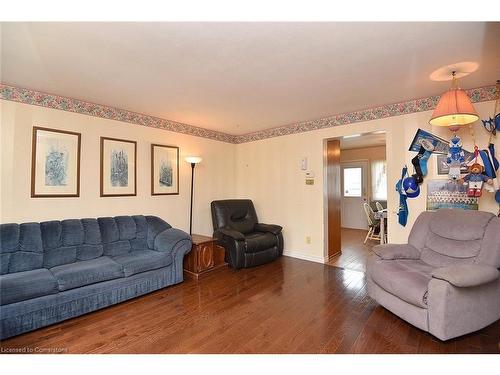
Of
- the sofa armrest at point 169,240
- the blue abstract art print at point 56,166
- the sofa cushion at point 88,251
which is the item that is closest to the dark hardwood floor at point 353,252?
the sofa armrest at point 169,240

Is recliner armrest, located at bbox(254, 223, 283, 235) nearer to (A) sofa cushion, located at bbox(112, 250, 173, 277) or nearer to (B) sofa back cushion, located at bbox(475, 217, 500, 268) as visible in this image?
(A) sofa cushion, located at bbox(112, 250, 173, 277)

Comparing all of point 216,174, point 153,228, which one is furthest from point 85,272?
point 216,174

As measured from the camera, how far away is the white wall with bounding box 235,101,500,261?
3.14 meters

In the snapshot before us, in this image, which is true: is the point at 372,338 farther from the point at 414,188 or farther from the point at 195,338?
the point at 414,188

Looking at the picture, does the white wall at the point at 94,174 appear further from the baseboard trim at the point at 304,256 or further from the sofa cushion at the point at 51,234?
the baseboard trim at the point at 304,256

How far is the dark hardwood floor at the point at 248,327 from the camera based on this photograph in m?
1.81

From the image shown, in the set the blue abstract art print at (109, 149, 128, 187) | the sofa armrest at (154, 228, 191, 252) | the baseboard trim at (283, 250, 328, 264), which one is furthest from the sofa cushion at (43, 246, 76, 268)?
the baseboard trim at (283, 250, 328, 264)

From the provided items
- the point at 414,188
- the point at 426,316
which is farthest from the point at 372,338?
the point at 414,188

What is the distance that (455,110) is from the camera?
7.31 feet

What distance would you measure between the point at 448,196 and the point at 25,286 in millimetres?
4363

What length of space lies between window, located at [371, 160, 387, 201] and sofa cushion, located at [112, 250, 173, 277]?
569 centimetres

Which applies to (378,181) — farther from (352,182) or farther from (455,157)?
(455,157)

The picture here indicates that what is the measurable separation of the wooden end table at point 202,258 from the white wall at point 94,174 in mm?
814
